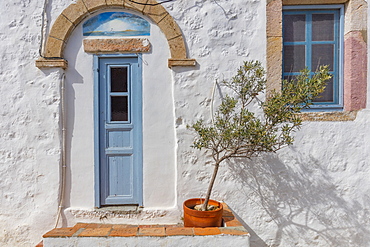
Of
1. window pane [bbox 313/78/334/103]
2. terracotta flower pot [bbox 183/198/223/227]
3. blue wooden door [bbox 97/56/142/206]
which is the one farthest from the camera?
window pane [bbox 313/78/334/103]

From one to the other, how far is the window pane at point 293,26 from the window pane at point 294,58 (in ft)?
0.38

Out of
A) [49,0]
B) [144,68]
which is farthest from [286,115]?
[49,0]

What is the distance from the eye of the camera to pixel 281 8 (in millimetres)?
2982

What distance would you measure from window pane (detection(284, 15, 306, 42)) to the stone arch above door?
4.02 ft

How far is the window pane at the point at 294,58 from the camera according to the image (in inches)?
124

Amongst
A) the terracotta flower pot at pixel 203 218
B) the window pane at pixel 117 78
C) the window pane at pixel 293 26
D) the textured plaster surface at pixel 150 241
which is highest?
the window pane at pixel 293 26

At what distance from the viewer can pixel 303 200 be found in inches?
118

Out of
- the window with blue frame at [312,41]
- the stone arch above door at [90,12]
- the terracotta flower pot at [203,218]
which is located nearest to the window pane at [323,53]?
the window with blue frame at [312,41]

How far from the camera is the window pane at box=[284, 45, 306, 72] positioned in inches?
124

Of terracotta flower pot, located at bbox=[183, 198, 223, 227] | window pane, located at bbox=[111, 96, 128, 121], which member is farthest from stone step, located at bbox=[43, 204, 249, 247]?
window pane, located at bbox=[111, 96, 128, 121]

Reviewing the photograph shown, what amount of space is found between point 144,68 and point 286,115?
1671 millimetres

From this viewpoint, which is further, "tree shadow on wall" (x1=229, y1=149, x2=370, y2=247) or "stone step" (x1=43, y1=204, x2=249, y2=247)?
"tree shadow on wall" (x1=229, y1=149, x2=370, y2=247)

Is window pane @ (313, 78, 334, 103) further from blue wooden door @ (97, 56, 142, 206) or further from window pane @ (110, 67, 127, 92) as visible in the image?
window pane @ (110, 67, 127, 92)

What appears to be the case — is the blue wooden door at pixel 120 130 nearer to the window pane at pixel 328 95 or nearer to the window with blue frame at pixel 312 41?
the window with blue frame at pixel 312 41
